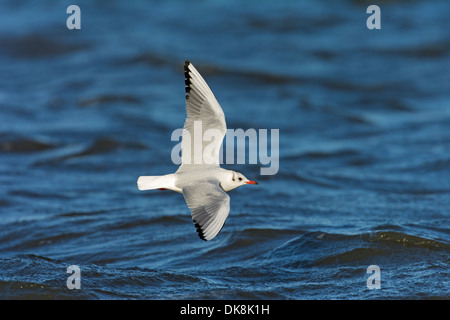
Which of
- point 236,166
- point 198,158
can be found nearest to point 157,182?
point 198,158

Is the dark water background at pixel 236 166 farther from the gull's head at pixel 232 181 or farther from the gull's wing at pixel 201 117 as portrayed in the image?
the gull's wing at pixel 201 117

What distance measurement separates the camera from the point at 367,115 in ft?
38.9

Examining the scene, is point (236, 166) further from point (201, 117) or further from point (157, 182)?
point (157, 182)

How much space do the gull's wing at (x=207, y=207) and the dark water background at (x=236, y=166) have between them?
0.65 meters

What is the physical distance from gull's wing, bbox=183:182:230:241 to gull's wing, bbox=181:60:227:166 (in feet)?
1.64

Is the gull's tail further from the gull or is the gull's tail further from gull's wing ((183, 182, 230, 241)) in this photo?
gull's wing ((183, 182, 230, 241))

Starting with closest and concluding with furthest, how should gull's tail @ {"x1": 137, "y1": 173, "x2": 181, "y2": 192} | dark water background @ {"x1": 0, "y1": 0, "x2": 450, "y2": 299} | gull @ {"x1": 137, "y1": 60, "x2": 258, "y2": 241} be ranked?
gull @ {"x1": 137, "y1": 60, "x2": 258, "y2": 241} < gull's tail @ {"x1": 137, "y1": 173, "x2": 181, "y2": 192} < dark water background @ {"x1": 0, "y1": 0, "x2": 450, "y2": 299}

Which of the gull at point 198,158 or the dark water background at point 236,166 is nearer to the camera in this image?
the gull at point 198,158

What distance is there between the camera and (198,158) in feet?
18.2

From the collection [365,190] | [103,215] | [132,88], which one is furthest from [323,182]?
[132,88]

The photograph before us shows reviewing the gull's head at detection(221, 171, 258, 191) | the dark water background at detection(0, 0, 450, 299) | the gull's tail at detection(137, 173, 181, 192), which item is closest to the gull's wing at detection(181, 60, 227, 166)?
the gull's head at detection(221, 171, 258, 191)

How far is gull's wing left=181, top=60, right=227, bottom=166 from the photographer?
17.5 feet

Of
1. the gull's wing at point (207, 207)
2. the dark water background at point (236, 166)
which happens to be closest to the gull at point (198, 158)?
the gull's wing at point (207, 207)

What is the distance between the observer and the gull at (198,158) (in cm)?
502
